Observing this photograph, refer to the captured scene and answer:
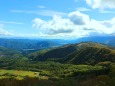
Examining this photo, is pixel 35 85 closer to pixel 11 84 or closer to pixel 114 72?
pixel 11 84

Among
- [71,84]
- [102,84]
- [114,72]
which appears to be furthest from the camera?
[114,72]

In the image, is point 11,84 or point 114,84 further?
point 11,84

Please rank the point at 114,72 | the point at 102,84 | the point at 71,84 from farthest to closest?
the point at 114,72 → the point at 71,84 → the point at 102,84

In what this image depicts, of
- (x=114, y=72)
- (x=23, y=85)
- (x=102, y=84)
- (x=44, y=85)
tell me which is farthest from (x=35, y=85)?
(x=114, y=72)

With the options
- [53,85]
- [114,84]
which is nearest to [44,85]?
[53,85]

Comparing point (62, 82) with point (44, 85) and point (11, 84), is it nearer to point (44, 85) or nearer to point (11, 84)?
point (44, 85)

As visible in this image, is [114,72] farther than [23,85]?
Yes

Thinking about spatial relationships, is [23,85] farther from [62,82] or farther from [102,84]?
[102,84]
